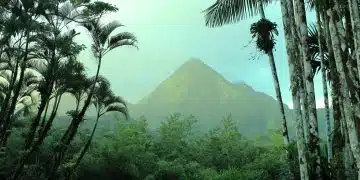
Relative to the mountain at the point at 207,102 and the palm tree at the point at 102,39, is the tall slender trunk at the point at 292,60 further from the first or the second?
the mountain at the point at 207,102

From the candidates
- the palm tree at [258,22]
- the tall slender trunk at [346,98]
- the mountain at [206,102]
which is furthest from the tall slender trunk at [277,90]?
the mountain at [206,102]

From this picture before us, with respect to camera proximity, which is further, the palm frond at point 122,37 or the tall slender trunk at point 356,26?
the palm frond at point 122,37

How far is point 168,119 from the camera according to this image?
31.8 meters

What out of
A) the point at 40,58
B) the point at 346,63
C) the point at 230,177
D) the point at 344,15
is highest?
the point at 40,58

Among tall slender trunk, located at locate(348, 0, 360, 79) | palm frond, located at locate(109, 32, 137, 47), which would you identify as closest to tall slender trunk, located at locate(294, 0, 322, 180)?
tall slender trunk, located at locate(348, 0, 360, 79)

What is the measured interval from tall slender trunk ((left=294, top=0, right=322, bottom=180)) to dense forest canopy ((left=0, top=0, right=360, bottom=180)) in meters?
0.02

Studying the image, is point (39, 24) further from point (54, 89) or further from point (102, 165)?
point (102, 165)

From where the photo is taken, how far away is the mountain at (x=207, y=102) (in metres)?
110

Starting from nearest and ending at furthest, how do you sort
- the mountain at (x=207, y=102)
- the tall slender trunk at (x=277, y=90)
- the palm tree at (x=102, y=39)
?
the tall slender trunk at (x=277, y=90) → the palm tree at (x=102, y=39) → the mountain at (x=207, y=102)

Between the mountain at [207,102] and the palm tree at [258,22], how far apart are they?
93.0 meters

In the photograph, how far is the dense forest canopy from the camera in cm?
655

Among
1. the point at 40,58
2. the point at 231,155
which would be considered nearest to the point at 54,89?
the point at 40,58

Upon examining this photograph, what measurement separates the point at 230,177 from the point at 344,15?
17222 millimetres

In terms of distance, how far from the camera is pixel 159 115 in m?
108
